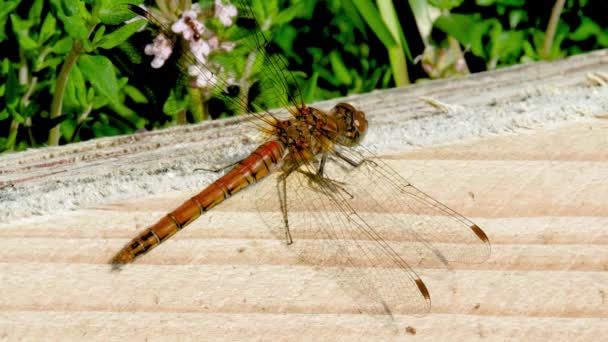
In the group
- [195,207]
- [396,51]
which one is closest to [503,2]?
[396,51]

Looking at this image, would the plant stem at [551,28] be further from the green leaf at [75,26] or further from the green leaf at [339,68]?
the green leaf at [75,26]

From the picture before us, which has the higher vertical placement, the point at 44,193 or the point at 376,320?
the point at 44,193

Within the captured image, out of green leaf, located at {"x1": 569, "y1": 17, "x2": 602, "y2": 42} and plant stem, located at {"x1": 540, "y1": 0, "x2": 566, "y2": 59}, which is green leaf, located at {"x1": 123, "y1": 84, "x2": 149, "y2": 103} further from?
green leaf, located at {"x1": 569, "y1": 17, "x2": 602, "y2": 42}

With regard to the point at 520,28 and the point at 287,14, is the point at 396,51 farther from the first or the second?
the point at 520,28

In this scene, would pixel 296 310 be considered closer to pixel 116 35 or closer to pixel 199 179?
pixel 199 179

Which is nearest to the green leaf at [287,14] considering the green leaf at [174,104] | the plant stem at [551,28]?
the green leaf at [174,104]

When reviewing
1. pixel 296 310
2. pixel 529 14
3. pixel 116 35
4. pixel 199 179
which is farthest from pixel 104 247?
pixel 529 14
